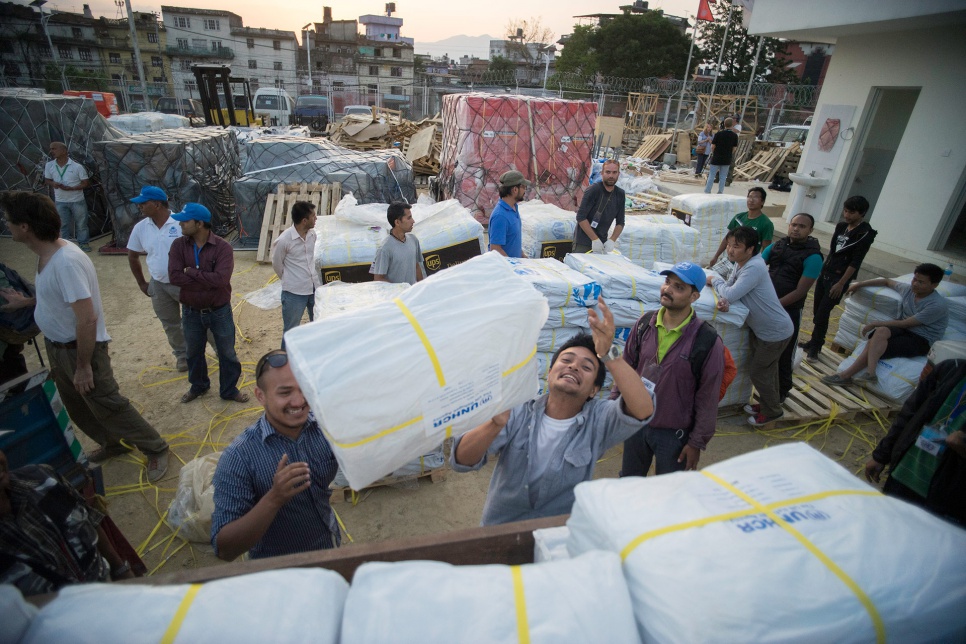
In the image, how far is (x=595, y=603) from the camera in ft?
2.93

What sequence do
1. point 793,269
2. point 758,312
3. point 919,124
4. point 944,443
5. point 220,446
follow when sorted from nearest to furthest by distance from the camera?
1. point 944,443
2. point 758,312
3. point 220,446
4. point 793,269
5. point 919,124

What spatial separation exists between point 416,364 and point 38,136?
11516 mm

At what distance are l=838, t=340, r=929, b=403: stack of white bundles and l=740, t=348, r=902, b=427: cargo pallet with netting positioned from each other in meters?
0.13

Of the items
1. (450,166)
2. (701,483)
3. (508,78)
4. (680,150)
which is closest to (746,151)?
(680,150)

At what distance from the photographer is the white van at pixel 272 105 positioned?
69.4 feet

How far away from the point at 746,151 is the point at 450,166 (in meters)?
13.2

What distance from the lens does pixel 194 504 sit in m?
3.14

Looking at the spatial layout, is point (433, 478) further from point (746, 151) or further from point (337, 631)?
point (746, 151)

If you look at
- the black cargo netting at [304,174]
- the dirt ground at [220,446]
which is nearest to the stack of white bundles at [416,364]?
the dirt ground at [220,446]

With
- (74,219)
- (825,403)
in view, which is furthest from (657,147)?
(74,219)

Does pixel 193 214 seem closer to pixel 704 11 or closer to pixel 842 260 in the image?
pixel 842 260

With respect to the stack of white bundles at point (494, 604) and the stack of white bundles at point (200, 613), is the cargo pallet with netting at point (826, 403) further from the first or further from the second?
the stack of white bundles at point (200, 613)

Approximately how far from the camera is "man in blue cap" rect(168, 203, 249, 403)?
383cm

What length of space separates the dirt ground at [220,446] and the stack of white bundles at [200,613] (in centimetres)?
239
